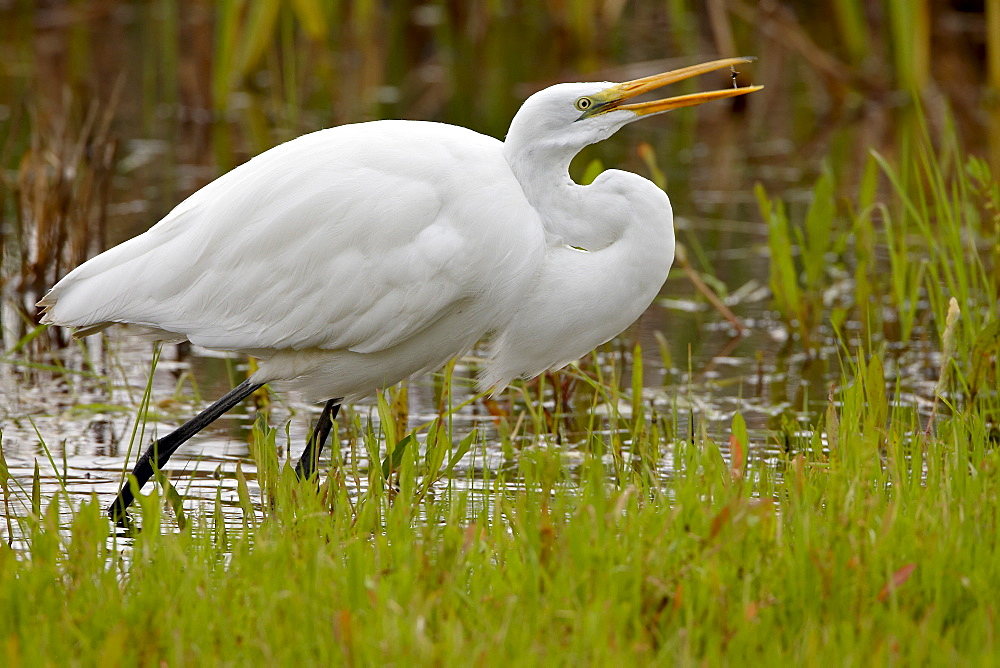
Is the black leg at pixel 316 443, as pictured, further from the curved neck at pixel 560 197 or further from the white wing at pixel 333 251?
the curved neck at pixel 560 197

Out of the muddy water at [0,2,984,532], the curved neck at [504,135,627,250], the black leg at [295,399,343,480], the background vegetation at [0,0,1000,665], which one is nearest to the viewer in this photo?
the background vegetation at [0,0,1000,665]

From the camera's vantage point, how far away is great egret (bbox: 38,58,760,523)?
3396 mm

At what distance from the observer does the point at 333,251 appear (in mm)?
3475

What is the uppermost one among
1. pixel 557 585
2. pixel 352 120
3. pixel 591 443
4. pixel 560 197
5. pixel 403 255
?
pixel 352 120

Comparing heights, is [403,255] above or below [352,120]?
below

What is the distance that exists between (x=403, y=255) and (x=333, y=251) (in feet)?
0.64

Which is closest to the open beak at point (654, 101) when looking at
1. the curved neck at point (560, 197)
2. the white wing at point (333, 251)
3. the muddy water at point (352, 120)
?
the curved neck at point (560, 197)

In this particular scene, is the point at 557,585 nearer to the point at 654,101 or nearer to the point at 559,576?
the point at 559,576

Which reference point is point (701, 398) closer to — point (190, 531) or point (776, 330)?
point (776, 330)

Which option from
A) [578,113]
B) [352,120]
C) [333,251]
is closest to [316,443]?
[333,251]

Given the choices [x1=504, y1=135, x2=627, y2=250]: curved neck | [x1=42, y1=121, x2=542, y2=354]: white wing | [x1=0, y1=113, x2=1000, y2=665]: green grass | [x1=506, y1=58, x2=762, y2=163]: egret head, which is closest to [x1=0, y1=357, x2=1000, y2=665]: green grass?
[x1=0, y1=113, x2=1000, y2=665]: green grass

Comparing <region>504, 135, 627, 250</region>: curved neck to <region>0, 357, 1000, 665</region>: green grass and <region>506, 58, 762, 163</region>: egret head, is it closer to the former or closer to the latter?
<region>506, 58, 762, 163</region>: egret head

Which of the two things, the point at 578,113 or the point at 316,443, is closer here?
the point at 578,113

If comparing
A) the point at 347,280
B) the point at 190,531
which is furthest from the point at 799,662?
the point at 347,280
